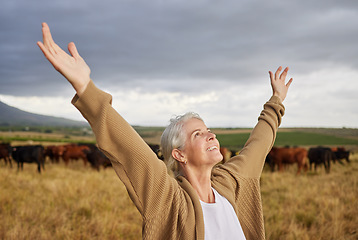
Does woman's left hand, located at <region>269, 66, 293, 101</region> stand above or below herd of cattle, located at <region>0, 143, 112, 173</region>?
above

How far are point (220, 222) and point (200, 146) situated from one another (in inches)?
20.3

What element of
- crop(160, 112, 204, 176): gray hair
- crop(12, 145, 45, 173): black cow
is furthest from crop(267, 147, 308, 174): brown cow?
crop(160, 112, 204, 176): gray hair

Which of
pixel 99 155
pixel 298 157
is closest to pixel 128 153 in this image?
pixel 99 155

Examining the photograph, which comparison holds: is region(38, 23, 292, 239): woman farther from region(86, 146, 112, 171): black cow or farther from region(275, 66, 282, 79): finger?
region(86, 146, 112, 171): black cow

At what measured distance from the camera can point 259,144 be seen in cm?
276

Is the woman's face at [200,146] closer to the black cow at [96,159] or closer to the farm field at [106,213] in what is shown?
the farm field at [106,213]

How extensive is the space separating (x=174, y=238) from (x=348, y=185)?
9853 millimetres

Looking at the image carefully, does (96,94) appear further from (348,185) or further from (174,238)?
(348,185)

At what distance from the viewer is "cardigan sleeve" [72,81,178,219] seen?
1844mm

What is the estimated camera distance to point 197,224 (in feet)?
6.49

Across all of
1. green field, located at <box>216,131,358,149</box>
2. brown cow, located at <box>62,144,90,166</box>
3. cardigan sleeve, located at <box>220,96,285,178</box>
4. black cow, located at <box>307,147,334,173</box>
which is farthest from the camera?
green field, located at <box>216,131,358,149</box>

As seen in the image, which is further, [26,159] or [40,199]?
[26,159]

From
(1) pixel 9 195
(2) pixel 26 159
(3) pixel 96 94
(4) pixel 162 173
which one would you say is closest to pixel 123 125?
(3) pixel 96 94

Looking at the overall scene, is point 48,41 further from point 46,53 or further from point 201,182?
point 201,182
